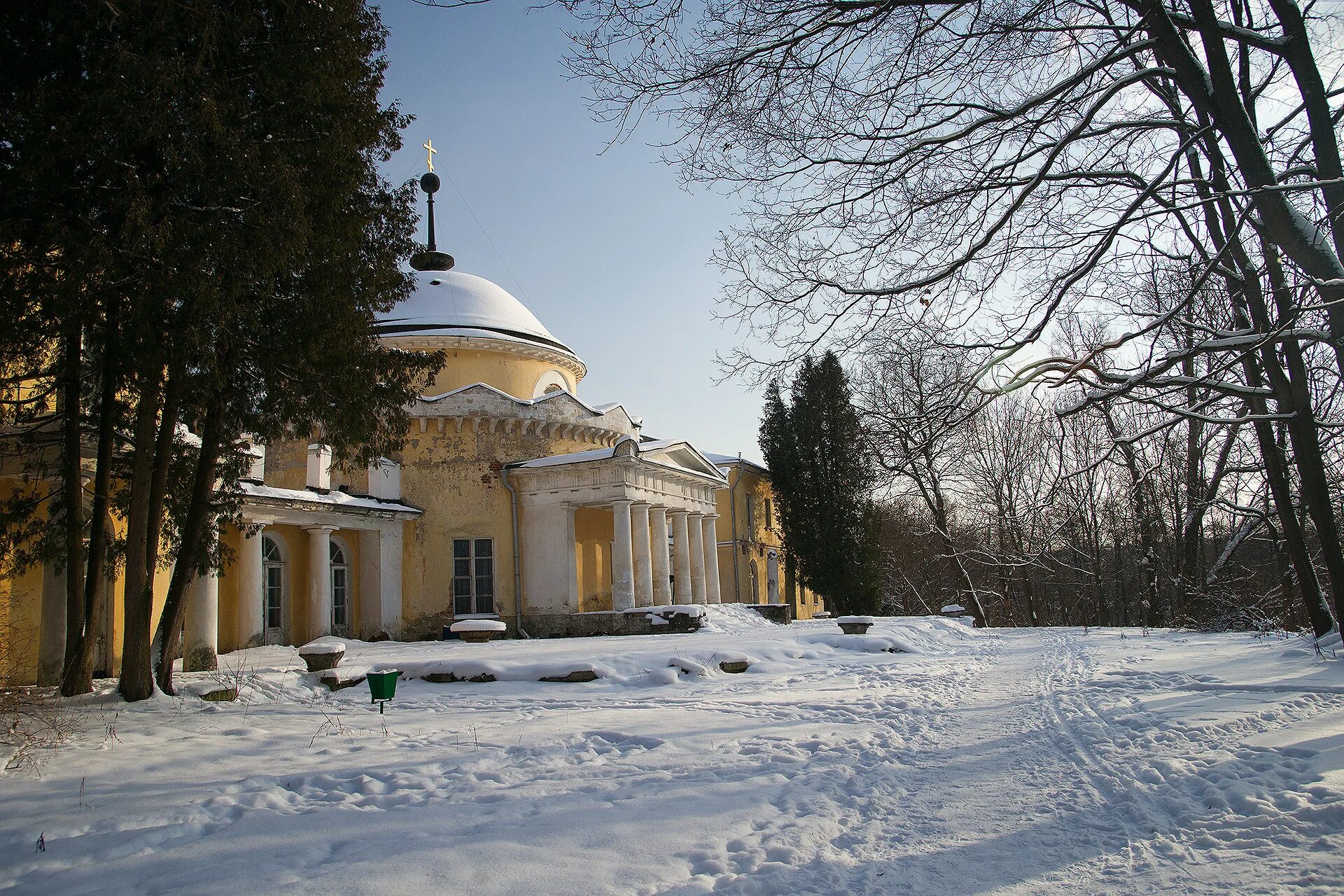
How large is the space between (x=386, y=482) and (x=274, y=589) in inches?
183

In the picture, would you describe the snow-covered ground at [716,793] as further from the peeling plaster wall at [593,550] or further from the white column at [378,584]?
the peeling plaster wall at [593,550]

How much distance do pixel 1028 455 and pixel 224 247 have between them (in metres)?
10.6

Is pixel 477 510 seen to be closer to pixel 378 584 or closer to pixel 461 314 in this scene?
pixel 378 584

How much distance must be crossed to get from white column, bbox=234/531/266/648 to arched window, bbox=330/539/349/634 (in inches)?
164

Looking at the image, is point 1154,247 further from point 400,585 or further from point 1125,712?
point 400,585

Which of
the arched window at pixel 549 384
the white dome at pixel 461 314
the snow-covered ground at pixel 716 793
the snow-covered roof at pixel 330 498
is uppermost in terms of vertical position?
the white dome at pixel 461 314

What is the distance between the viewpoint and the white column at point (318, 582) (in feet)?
64.9

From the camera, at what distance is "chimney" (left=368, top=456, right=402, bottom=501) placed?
77.2ft

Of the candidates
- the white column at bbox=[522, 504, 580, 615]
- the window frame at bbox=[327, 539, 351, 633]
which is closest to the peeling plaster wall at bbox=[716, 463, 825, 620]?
the white column at bbox=[522, 504, 580, 615]

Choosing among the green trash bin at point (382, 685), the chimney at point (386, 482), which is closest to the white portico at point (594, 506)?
the chimney at point (386, 482)

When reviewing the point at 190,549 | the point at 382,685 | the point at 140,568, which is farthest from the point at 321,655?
the point at 382,685

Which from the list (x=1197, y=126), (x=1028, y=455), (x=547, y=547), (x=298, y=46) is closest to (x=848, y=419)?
(x=1197, y=126)

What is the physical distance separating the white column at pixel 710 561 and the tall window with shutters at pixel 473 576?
7834 millimetres

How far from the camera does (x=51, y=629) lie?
12.3 m
